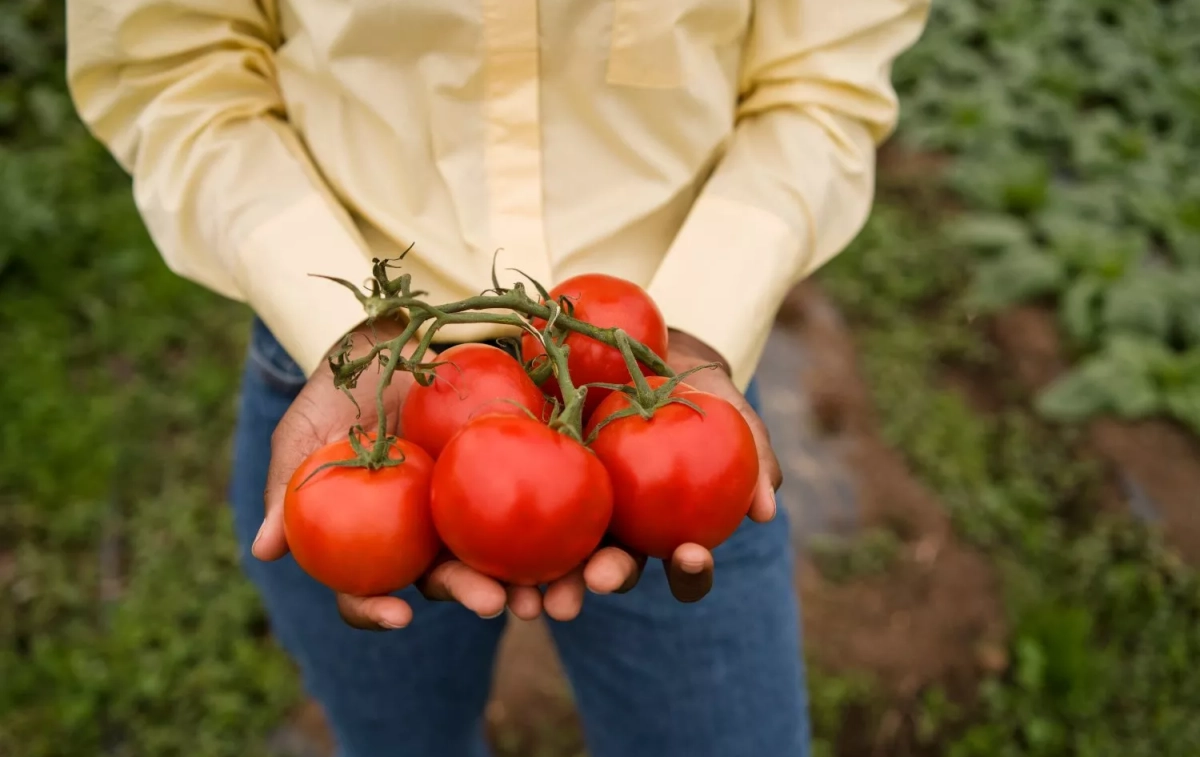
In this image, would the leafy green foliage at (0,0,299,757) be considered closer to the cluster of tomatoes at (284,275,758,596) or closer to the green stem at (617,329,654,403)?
the cluster of tomatoes at (284,275,758,596)

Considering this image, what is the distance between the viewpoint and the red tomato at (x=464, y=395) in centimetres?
114

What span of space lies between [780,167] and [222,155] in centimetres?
80

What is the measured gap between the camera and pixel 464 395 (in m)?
1.15

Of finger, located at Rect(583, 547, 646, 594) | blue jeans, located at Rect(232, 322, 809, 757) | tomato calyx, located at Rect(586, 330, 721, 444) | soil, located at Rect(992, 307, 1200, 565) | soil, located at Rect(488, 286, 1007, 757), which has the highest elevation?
tomato calyx, located at Rect(586, 330, 721, 444)

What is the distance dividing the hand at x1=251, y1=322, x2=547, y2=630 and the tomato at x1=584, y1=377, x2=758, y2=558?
138mm

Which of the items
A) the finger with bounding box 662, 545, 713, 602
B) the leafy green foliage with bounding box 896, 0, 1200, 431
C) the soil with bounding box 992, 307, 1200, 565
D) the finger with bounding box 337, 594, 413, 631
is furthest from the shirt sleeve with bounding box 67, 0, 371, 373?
the leafy green foliage with bounding box 896, 0, 1200, 431

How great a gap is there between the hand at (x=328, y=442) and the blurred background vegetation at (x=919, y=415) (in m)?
1.52

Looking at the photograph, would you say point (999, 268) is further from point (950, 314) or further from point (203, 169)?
point (203, 169)

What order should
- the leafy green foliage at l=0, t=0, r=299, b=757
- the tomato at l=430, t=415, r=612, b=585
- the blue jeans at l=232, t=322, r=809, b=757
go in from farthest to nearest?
the leafy green foliage at l=0, t=0, r=299, b=757 < the blue jeans at l=232, t=322, r=809, b=757 < the tomato at l=430, t=415, r=612, b=585

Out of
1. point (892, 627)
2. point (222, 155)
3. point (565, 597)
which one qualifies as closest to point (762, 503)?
point (565, 597)

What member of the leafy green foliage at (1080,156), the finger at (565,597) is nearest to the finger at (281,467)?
the finger at (565,597)

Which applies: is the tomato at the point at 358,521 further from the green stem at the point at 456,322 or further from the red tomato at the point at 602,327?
the red tomato at the point at 602,327

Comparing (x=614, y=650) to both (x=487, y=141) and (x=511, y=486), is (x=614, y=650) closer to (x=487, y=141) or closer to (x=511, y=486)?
(x=511, y=486)

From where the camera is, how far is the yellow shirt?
1.35 meters
